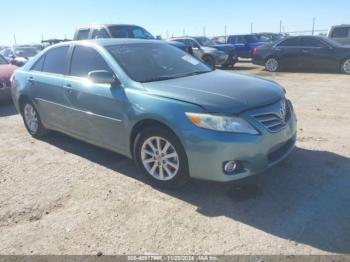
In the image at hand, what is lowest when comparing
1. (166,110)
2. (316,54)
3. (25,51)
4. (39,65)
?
(316,54)

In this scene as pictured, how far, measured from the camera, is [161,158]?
3.95 metres

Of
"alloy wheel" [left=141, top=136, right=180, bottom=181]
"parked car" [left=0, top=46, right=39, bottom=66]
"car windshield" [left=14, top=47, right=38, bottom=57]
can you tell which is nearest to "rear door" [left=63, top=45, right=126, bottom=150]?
"alloy wheel" [left=141, top=136, right=180, bottom=181]

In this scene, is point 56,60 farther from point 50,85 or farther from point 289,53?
point 289,53

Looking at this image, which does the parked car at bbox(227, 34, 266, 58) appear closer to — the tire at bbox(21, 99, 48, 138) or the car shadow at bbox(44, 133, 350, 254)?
the tire at bbox(21, 99, 48, 138)

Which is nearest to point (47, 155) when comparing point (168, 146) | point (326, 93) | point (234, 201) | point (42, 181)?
point (42, 181)

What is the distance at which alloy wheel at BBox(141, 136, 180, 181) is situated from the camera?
3846mm

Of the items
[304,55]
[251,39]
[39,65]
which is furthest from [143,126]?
[251,39]

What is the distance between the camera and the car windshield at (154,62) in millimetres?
4348

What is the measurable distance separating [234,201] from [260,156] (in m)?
0.54

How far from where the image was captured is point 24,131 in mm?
6797

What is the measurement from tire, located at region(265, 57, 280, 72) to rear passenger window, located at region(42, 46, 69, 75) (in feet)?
36.5

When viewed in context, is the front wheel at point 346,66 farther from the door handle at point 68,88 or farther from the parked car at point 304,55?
the door handle at point 68,88

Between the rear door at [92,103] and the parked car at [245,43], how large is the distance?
15755 mm

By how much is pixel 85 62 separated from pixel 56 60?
0.84m
